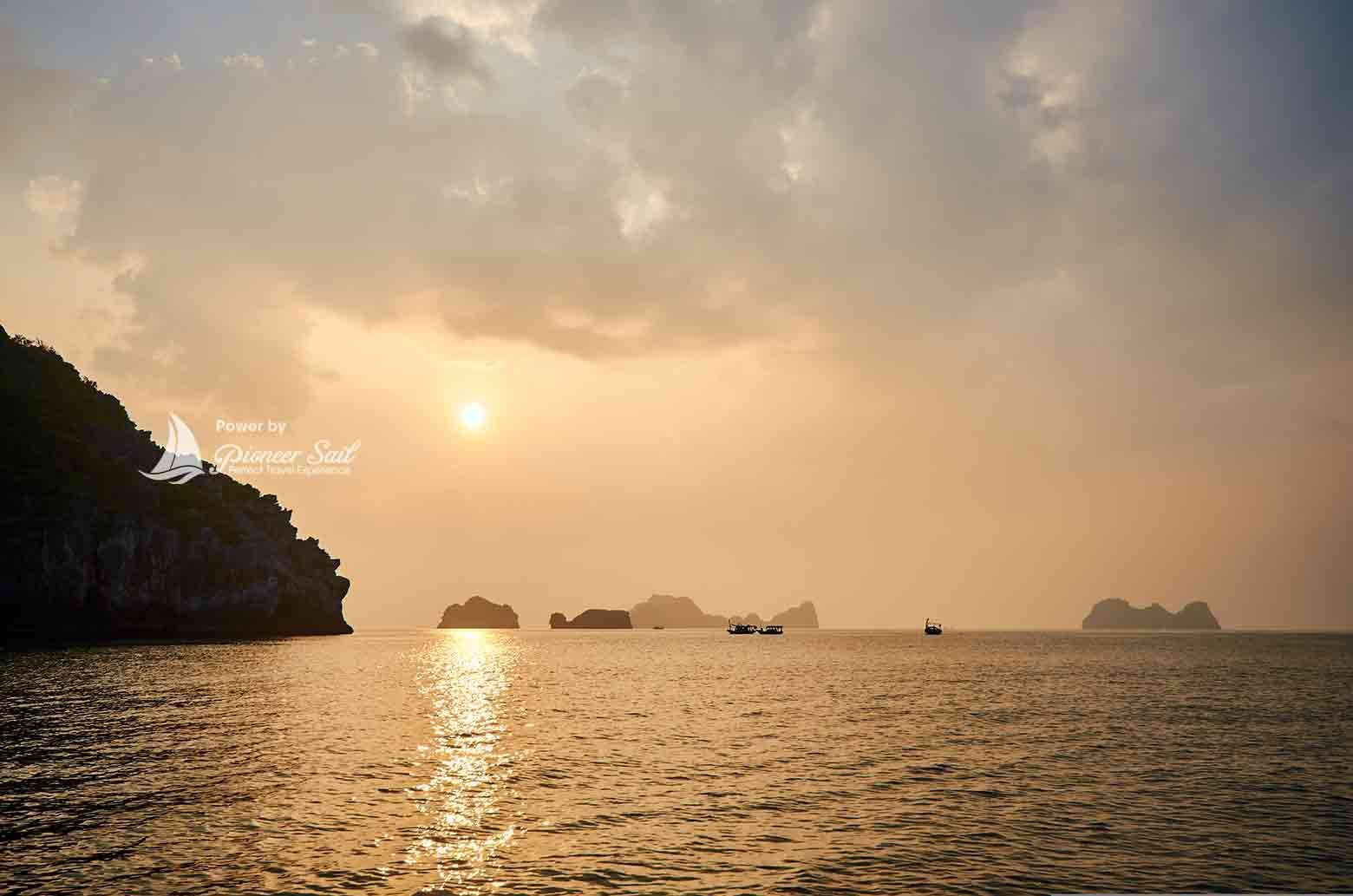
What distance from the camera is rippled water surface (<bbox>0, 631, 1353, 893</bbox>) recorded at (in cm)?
2355

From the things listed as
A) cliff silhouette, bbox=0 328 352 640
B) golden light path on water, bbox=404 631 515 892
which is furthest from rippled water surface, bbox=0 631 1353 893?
cliff silhouette, bbox=0 328 352 640

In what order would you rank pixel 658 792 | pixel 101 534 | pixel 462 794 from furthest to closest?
pixel 101 534 < pixel 658 792 < pixel 462 794

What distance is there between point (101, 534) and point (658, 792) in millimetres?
162877

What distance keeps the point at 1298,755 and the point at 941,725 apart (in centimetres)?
2109

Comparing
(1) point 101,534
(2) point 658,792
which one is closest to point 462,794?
(2) point 658,792

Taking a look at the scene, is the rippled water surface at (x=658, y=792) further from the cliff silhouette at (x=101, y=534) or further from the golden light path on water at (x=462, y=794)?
the cliff silhouette at (x=101, y=534)

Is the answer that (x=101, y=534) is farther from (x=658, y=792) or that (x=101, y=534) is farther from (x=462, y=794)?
(x=658, y=792)

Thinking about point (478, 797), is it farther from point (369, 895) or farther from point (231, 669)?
point (231, 669)

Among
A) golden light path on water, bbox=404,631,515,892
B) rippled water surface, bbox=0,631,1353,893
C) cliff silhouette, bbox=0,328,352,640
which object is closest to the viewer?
rippled water surface, bbox=0,631,1353,893

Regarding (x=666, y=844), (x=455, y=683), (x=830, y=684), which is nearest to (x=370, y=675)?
(x=455, y=683)

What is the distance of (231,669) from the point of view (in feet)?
313

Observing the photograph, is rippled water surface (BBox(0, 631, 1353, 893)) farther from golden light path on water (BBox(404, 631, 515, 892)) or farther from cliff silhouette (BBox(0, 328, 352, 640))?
cliff silhouette (BBox(0, 328, 352, 640))

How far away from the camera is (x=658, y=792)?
3419 cm

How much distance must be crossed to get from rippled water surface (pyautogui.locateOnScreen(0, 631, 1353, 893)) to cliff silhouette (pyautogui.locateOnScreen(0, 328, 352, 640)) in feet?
280
